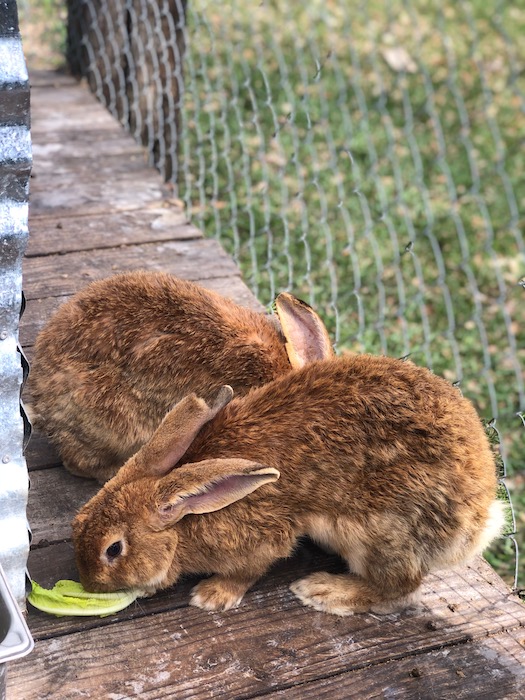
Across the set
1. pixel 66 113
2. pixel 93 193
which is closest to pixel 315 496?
pixel 93 193

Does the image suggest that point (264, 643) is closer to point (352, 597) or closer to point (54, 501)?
point (352, 597)

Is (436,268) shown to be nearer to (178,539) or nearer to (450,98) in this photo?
(450,98)

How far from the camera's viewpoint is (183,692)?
2254mm

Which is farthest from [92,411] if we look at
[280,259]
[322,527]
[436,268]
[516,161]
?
[516,161]

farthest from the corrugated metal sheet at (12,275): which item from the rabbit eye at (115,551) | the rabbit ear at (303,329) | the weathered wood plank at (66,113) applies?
the weathered wood plank at (66,113)

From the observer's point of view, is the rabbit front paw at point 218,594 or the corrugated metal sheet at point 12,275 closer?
the corrugated metal sheet at point 12,275

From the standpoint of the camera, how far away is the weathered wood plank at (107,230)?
4012 mm

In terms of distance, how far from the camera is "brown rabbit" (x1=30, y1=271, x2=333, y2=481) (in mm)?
2809

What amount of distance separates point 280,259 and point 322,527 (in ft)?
8.78

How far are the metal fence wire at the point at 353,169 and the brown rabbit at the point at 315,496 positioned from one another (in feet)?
4.24

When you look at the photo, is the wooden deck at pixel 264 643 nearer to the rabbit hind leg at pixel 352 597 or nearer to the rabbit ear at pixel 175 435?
the rabbit hind leg at pixel 352 597

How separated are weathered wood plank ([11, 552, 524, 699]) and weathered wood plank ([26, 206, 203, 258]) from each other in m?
1.93

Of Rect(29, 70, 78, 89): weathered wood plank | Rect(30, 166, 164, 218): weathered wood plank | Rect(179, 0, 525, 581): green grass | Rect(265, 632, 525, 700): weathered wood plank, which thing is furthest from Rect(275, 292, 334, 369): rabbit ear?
Rect(29, 70, 78, 89): weathered wood plank

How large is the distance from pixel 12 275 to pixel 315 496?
3.36 ft
